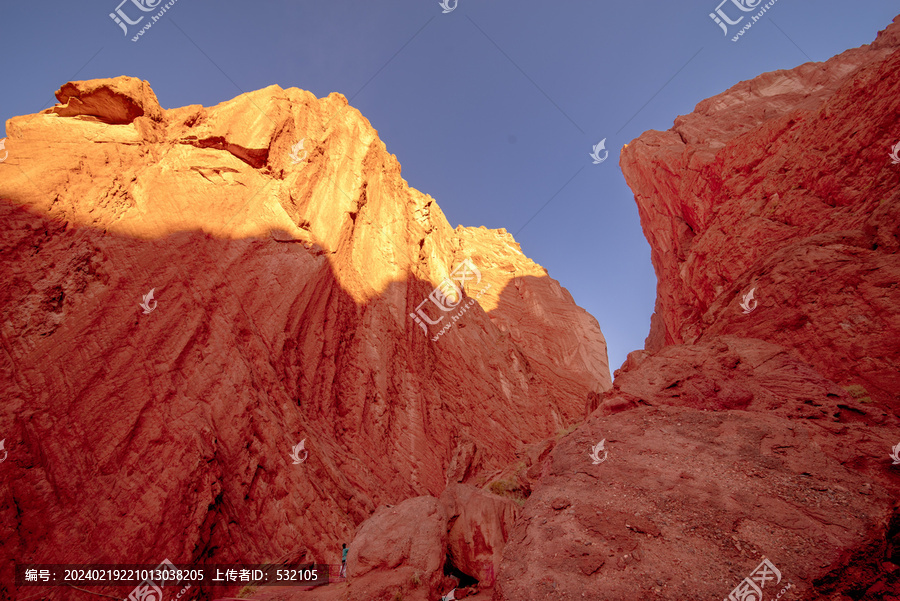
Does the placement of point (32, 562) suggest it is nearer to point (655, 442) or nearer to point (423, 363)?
point (655, 442)

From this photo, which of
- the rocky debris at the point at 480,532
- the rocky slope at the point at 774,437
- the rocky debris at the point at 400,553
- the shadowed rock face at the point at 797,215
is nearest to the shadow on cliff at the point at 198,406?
the rocky debris at the point at 400,553

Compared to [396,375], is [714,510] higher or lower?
lower

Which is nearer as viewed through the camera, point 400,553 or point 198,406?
point 400,553

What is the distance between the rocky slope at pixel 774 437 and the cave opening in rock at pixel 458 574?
2711 millimetres

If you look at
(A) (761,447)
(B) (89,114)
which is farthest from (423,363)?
(B) (89,114)

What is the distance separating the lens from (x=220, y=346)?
1526 cm

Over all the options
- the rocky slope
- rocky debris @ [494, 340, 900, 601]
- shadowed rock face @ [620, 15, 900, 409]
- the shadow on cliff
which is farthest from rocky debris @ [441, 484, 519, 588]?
shadowed rock face @ [620, 15, 900, 409]

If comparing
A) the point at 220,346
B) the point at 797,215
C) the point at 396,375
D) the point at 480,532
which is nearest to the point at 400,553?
the point at 480,532

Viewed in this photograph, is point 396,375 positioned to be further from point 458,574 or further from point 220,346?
point 458,574

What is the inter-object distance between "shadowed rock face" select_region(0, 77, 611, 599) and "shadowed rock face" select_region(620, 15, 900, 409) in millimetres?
11905

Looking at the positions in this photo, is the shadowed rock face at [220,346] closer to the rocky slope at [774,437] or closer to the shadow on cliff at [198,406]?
the shadow on cliff at [198,406]

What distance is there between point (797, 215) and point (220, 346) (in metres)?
22.5

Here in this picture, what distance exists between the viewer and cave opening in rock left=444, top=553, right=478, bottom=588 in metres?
8.76

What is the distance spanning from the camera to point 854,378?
7.89m
